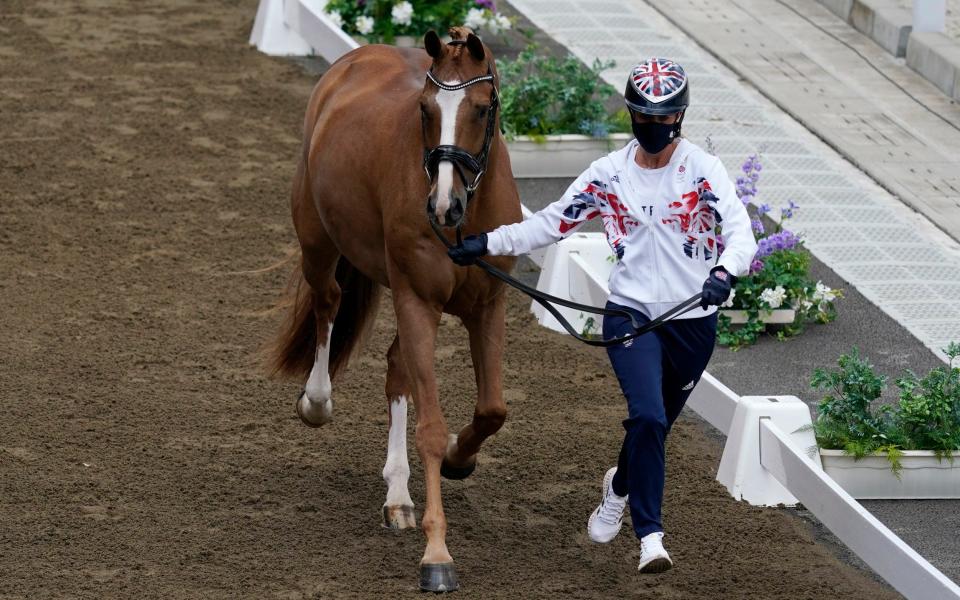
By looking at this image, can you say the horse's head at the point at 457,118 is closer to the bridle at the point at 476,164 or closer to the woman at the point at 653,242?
the bridle at the point at 476,164

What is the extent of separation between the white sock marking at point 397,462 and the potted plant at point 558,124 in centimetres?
422

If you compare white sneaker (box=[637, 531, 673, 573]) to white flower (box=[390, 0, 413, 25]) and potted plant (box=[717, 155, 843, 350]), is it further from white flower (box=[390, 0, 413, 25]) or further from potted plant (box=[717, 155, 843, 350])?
white flower (box=[390, 0, 413, 25])

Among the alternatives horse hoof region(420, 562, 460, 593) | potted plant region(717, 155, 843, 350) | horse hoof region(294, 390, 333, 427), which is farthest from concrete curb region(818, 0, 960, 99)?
horse hoof region(420, 562, 460, 593)

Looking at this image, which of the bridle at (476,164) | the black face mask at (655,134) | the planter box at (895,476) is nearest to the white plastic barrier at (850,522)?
the planter box at (895,476)

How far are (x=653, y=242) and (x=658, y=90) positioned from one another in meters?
0.51

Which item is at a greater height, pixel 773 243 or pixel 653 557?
pixel 653 557

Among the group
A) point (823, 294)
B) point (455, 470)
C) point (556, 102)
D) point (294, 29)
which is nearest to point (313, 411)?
point (455, 470)

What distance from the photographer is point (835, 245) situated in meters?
9.22

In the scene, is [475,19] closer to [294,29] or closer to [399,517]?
[294,29]

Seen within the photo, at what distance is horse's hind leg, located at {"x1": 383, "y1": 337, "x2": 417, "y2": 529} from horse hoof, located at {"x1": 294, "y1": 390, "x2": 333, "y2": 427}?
0.56m

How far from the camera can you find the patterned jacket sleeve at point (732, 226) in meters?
5.07

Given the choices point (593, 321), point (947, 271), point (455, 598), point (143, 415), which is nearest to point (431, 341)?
point (455, 598)

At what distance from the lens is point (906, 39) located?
483 inches

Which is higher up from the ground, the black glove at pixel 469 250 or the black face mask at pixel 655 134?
→ the black face mask at pixel 655 134
